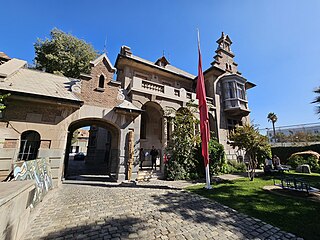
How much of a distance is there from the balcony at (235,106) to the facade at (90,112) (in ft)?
0.60

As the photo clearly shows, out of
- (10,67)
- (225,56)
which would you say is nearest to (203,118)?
(10,67)

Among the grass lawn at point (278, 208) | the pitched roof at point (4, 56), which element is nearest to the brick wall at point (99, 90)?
the grass lawn at point (278, 208)

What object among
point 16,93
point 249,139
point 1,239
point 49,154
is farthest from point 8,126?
point 249,139

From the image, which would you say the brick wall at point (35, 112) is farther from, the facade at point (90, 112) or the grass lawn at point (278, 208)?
the grass lawn at point (278, 208)

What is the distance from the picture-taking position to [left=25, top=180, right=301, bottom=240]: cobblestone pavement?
12.5 ft

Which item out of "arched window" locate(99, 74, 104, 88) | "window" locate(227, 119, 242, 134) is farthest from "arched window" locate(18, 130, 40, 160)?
"window" locate(227, 119, 242, 134)

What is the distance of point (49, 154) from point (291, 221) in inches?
446

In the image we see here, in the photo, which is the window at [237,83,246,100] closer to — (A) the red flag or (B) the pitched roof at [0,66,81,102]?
(A) the red flag

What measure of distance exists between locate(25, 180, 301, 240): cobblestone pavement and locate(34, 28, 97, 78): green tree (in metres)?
19.1

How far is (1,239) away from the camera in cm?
242

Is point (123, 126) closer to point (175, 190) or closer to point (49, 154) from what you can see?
point (49, 154)

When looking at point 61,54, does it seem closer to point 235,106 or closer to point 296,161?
point 235,106

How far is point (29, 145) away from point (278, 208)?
40.9 feet

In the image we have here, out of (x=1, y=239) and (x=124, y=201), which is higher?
(x=1, y=239)
